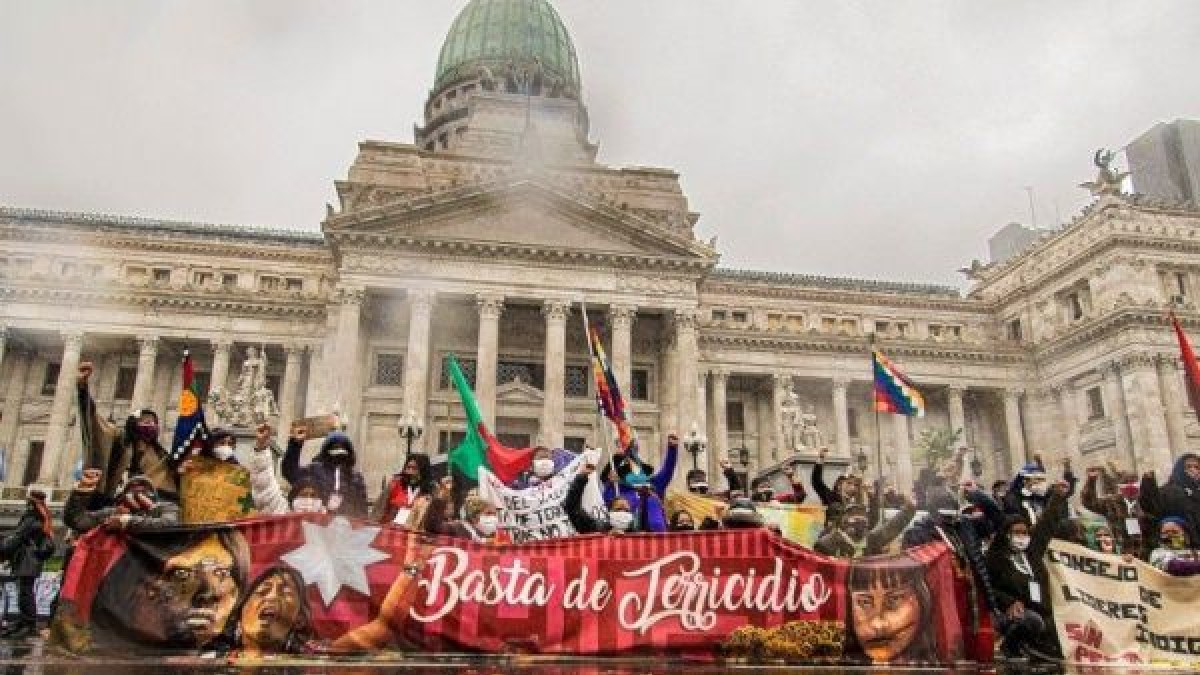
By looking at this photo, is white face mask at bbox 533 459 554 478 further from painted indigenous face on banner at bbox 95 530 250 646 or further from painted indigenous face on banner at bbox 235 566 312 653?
painted indigenous face on banner at bbox 95 530 250 646

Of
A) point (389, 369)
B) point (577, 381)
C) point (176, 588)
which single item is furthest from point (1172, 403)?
point (176, 588)

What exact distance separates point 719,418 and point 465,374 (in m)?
12.3

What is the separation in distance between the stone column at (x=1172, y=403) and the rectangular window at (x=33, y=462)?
50.0 metres

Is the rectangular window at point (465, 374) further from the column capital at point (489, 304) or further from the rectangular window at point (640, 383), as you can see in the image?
the rectangular window at point (640, 383)

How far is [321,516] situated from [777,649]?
4.98 metres

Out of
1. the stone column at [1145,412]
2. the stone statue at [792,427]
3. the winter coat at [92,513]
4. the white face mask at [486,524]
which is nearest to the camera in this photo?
the winter coat at [92,513]

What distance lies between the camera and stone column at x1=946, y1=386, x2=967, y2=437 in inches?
1678

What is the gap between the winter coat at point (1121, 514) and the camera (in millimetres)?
12688

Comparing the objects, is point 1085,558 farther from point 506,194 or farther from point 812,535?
point 506,194

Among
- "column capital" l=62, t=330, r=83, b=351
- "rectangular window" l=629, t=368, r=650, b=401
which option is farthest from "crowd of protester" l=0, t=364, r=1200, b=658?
"column capital" l=62, t=330, r=83, b=351

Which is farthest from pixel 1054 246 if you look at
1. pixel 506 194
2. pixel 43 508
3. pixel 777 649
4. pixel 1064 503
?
pixel 43 508

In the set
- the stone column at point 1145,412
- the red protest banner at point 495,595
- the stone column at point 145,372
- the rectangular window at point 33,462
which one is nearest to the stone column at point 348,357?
the stone column at point 145,372

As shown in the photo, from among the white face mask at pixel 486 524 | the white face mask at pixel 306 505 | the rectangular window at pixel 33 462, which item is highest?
the rectangular window at pixel 33 462

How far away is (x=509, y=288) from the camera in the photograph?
115ft
